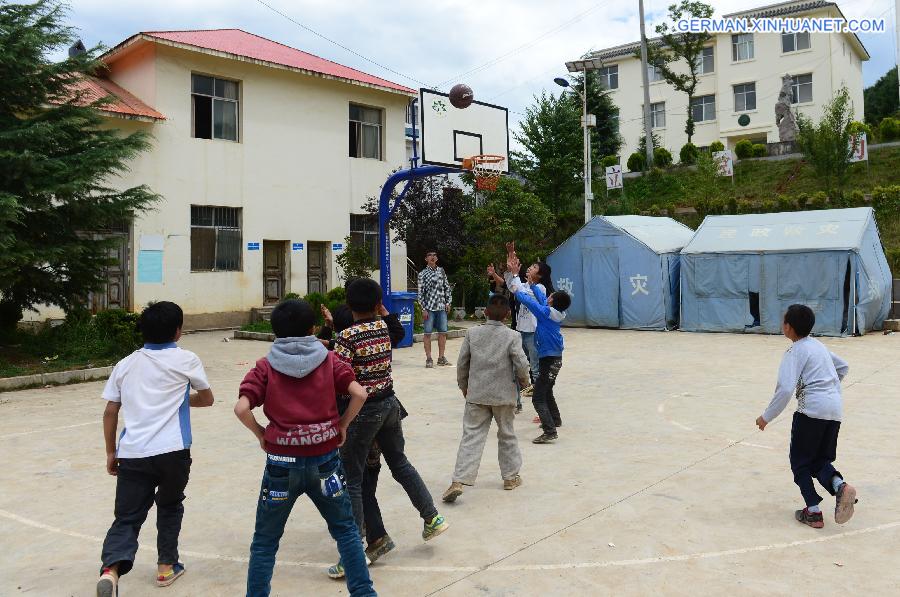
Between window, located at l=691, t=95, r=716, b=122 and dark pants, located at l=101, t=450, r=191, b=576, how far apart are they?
42.5 metres

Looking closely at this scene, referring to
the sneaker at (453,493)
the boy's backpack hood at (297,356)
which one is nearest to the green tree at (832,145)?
the sneaker at (453,493)

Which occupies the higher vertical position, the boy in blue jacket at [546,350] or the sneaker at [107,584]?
the boy in blue jacket at [546,350]

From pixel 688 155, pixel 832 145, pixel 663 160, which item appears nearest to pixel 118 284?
pixel 832 145

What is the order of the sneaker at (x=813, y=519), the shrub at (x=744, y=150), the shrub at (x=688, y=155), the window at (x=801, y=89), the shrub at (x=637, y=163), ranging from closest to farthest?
1. the sneaker at (x=813, y=519)
2. the shrub at (x=744, y=150)
3. the shrub at (x=688, y=155)
4. the shrub at (x=637, y=163)
5. the window at (x=801, y=89)

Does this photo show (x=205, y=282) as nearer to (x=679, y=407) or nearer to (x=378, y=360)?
(x=679, y=407)

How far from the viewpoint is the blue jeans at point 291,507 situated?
3.23 metres

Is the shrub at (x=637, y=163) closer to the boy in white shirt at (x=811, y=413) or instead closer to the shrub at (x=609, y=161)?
the shrub at (x=609, y=161)

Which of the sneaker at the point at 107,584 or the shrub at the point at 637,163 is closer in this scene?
the sneaker at the point at 107,584

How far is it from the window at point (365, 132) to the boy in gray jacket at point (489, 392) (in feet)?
59.4

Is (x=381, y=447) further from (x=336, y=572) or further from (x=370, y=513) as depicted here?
(x=336, y=572)

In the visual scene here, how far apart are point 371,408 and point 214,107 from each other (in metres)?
17.4

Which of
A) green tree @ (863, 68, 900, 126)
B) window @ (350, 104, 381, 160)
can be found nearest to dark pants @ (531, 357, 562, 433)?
window @ (350, 104, 381, 160)

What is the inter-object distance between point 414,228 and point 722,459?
15.2m

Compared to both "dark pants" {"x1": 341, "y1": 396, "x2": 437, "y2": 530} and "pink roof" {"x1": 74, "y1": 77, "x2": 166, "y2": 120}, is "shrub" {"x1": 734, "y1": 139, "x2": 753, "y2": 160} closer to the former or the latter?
"pink roof" {"x1": 74, "y1": 77, "x2": 166, "y2": 120}
